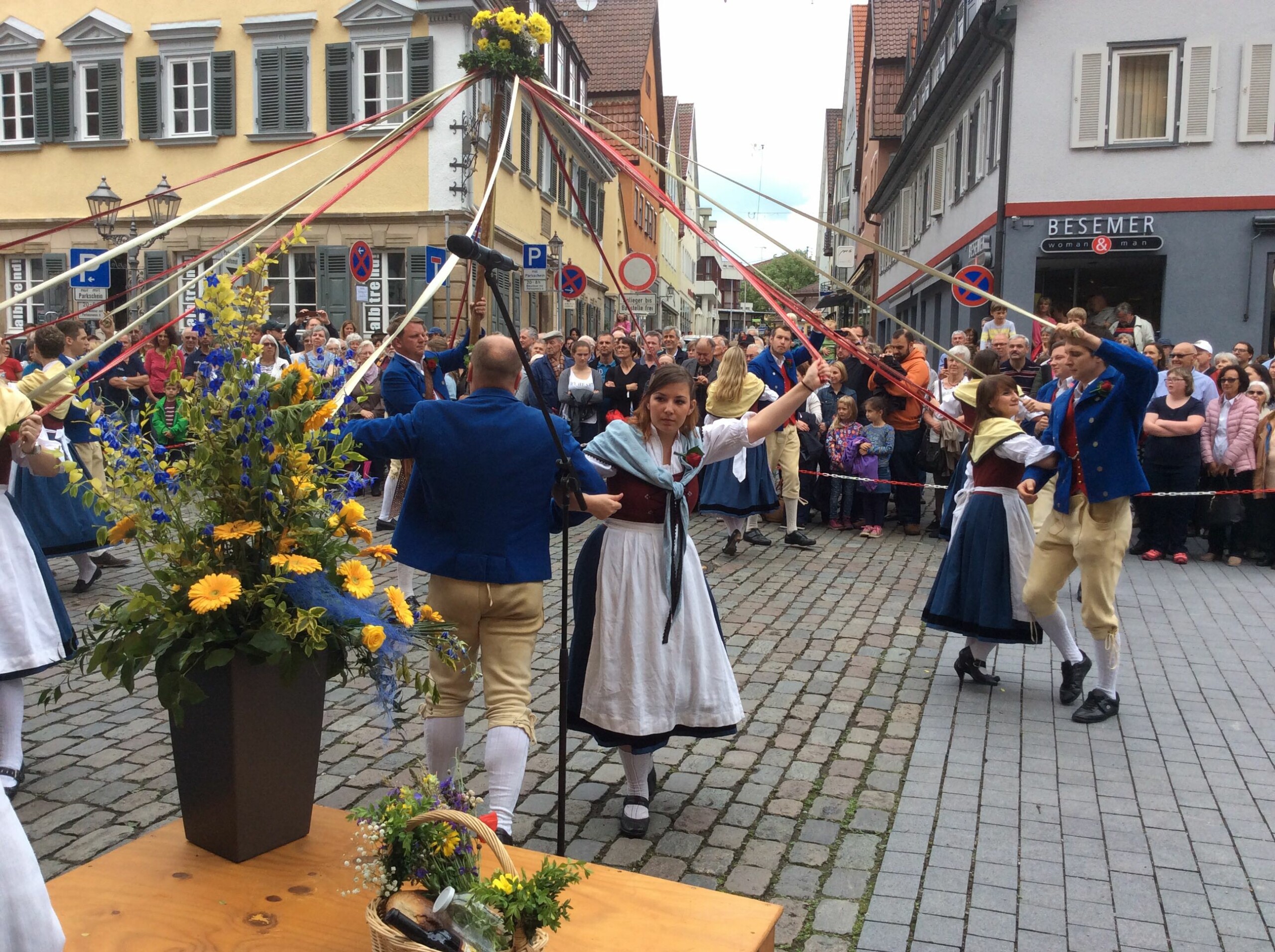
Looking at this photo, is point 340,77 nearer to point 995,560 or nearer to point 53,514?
point 53,514

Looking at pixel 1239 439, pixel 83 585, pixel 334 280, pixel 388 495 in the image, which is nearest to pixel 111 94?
pixel 334 280

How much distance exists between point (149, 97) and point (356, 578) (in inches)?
949

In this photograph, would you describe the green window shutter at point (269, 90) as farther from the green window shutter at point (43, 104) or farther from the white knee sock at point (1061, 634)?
the white knee sock at point (1061, 634)

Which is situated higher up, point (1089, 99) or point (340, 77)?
point (340, 77)

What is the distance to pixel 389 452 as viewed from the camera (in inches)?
150

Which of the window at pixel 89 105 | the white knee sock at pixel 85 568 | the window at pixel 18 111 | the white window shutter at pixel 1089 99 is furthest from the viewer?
the window at pixel 18 111

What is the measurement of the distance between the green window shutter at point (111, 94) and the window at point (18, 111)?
201cm

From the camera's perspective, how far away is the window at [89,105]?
77.6 feet

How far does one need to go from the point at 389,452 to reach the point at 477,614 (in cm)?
66

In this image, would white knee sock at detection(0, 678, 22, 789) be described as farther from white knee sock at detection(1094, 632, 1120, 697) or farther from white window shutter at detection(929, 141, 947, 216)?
white window shutter at detection(929, 141, 947, 216)

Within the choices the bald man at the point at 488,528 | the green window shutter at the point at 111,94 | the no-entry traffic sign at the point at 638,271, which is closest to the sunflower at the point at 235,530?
the bald man at the point at 488,528

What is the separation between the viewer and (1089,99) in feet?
60.5

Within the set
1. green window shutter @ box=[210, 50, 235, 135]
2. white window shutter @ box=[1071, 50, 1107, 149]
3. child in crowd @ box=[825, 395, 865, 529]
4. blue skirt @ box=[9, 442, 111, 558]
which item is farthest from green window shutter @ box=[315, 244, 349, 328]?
blue skirt @ box=[9, 442, 111, 558]

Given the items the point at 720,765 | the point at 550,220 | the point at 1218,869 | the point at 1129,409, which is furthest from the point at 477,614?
the point at 550,220
